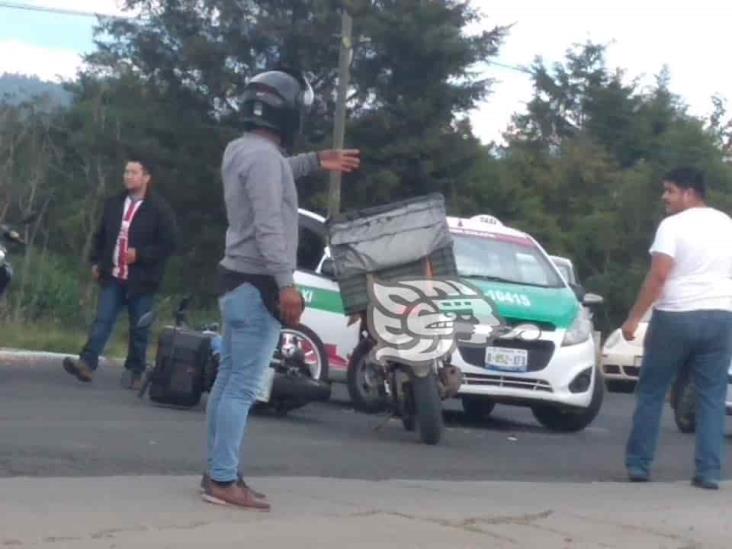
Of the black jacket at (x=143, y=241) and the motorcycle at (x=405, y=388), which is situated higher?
the black jacket at (x=143, y=241)

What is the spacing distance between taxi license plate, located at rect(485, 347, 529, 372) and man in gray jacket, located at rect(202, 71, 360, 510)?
5220 mm

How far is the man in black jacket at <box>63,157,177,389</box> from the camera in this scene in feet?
43.8

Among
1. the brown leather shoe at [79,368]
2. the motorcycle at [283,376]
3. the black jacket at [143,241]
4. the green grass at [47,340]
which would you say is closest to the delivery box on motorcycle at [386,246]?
the motorcycle at [283,376]

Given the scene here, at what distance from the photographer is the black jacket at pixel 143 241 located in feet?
43.8

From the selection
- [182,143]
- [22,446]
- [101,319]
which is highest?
[182,143]

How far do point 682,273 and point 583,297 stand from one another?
15.4 feet

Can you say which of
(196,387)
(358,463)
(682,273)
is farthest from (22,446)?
(682,273)

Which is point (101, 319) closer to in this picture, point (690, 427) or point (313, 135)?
point (690, 427)

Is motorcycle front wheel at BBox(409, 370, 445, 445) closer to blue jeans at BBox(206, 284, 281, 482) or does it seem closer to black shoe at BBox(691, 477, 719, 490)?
black shoe at BBox(691, 477, 719, 490)

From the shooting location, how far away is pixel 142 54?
50594mm

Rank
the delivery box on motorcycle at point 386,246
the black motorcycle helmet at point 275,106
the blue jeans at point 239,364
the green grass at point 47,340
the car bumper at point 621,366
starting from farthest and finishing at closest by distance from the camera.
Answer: the car bumper at point 621,366 < the green grass at point 47,340 < the delivery box on motorcycle at point 386,246 < the black motorcycle helmet at point 275,106 < the blue jeans at point 239,364

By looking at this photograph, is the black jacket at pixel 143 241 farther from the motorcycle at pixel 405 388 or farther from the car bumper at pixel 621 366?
the car bumper at pixel 621 366

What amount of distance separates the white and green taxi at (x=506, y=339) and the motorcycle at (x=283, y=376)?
353mm

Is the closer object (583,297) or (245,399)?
(245,399)
